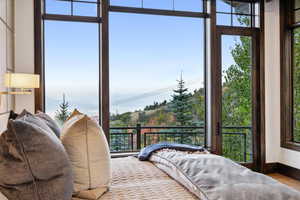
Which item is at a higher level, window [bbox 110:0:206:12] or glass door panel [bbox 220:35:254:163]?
window [bbox 110:0:206:12]

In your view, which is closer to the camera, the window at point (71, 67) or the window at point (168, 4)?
the window at point (71, 67)

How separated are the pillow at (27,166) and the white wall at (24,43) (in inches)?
95.3

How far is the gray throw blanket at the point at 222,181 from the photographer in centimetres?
123

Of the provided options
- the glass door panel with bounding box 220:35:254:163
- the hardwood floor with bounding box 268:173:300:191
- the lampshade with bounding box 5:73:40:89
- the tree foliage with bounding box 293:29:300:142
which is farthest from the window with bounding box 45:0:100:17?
the hardwood floor with bounding box 268:173:300:191

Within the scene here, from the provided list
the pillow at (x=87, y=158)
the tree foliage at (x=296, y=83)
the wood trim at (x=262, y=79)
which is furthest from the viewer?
the wood trim at (x=262, y=79)

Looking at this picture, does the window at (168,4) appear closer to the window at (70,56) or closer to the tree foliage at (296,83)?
the window at (70,56)

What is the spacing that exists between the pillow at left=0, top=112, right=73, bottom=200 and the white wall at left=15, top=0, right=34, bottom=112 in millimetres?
2420

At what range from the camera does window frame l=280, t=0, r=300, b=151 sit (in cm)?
417

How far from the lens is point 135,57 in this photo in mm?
3867

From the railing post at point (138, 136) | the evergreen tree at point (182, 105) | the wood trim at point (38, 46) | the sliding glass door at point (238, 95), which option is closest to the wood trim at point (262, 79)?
the sliding glass door at point (238, 95)

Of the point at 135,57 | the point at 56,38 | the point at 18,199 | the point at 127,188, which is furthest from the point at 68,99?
the point at 18,199

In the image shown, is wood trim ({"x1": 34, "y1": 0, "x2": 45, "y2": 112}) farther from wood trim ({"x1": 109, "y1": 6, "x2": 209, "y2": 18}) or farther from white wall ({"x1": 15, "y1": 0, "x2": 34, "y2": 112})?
wood trim ({"x1": 109, "y1": 6, "x2": 209, "y2": 18})

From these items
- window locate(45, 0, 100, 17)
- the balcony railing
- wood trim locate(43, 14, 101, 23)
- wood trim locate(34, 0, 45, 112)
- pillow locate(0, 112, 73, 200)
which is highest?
window locate(45, 0, 100, 17)

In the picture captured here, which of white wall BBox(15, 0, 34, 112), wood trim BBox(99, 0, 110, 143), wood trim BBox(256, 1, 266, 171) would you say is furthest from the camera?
wood trim BBox(256, 1, 266, 171)
